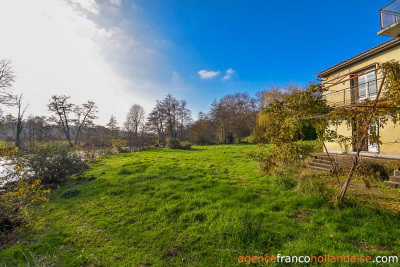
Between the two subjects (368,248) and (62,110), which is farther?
(62,110)

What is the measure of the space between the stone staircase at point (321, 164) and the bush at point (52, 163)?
41.8 feet

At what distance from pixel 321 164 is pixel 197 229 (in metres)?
7.92

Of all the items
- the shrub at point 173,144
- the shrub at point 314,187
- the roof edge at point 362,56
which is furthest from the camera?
the shrub at point 173,144

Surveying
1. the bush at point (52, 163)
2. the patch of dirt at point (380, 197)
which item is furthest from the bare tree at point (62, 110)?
the patch of dirt at point (380, 197)

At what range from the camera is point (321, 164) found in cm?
778

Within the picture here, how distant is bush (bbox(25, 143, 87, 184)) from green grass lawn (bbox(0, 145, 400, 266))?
2.99 m

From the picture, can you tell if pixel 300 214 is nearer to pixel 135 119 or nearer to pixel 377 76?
pixel 377 76

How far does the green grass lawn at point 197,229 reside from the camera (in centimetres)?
256

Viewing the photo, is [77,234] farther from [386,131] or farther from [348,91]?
[348,91]

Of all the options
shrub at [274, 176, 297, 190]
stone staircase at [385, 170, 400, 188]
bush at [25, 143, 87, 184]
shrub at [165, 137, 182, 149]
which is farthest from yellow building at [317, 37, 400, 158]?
shrub at [165, 137, 182, 149]

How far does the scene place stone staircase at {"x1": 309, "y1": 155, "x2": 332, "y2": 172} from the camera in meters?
7.43

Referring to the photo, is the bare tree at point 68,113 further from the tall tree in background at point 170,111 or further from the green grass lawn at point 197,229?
the green grass lawn at point 197,229

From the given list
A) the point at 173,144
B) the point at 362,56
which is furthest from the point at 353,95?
the point at 173,144

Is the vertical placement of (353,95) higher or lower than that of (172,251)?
Result: higher
